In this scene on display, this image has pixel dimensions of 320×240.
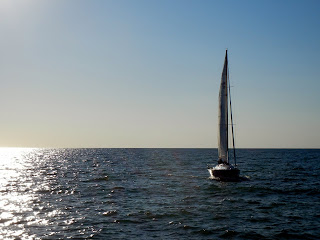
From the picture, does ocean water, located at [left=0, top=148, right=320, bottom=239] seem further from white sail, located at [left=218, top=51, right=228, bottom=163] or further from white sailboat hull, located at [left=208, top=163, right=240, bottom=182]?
white sail, located at [left=218, top=51, right=228, bottom=163]

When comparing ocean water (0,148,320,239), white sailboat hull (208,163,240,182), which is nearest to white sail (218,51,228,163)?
white sailboat hull (208,163,240,182)

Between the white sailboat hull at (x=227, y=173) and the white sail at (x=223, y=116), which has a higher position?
the white sail at (x=223, y=116)

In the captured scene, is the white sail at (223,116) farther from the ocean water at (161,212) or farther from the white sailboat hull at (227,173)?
the ocean water at (161,212)

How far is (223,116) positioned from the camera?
48.2 m

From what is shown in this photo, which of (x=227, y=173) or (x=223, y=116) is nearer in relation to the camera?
(x=227, y=173)

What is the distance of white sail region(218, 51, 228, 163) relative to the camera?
4800 centimetres

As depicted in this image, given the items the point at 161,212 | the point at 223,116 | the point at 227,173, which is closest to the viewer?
the point at 161,212

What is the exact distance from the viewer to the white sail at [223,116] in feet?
157

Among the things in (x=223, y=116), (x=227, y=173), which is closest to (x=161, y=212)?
(x=227, y=173)

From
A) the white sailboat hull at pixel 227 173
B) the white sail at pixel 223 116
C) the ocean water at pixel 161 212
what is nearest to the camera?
the ocean water at pixel 161 212

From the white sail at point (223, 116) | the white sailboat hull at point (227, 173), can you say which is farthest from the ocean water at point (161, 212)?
the white sail at point (223, 116)

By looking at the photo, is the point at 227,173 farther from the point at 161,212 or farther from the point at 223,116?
the point at 161,212

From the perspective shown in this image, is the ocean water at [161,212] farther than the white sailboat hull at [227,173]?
No

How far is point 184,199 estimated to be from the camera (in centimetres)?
3209
